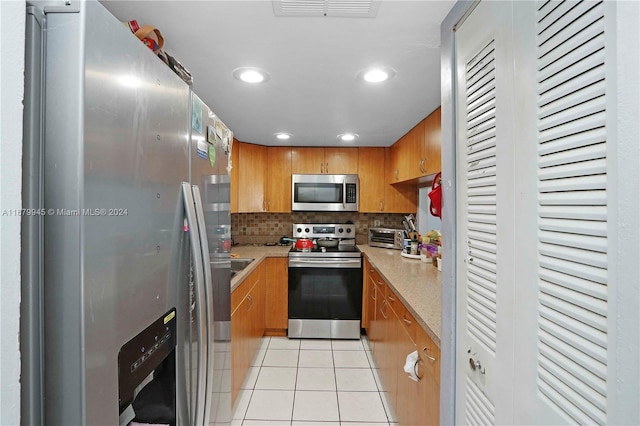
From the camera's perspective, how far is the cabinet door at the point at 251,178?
3.25 metres

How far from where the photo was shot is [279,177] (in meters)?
3.39

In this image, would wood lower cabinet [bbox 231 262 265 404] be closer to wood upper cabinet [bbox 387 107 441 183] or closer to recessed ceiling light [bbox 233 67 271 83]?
recessed ceiling light [bbox 233 67 271 83]

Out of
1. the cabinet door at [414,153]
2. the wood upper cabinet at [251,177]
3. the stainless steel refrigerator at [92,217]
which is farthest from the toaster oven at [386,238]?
the stainless steel refrigerator at [92,217]

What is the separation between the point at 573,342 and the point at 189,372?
1.07 metres

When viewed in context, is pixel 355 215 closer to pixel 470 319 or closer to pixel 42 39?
pixel 470 319

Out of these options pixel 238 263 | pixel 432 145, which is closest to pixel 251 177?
pixel 238 263

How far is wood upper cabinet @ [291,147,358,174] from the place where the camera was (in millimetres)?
3400

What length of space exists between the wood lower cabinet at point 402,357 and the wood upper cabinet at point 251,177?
1.60 metres

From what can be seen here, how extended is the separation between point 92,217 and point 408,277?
73.2 inches

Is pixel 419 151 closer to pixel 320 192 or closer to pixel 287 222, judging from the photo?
Answer: pixel 320 192

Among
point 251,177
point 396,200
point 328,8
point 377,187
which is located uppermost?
point 328,8

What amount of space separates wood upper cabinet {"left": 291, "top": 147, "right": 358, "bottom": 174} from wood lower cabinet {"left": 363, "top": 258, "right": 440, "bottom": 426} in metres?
1.38

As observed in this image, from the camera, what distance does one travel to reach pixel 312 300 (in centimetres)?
304

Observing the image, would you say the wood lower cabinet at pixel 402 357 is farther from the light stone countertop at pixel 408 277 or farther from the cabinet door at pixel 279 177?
the cabinet door at pixel 279 177
